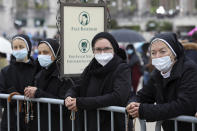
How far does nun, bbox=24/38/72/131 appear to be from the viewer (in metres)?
5.37

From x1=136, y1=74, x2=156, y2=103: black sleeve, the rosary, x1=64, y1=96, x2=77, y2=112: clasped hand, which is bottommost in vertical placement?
the rosary

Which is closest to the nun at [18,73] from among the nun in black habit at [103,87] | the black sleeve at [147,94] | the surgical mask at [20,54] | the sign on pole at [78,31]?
the surgical mask at [20,54]

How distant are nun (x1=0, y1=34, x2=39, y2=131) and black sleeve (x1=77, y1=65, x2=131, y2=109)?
4.94 feet

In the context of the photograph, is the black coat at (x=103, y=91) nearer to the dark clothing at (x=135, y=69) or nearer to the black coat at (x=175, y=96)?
the black coat at (x=175, y=96)

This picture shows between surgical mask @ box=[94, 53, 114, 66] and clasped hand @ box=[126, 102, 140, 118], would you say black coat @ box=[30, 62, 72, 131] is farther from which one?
clasped hand @ box=[126, 102, 140, 118]

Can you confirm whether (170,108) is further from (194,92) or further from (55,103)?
(55,103)

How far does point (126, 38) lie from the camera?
48.1 ft

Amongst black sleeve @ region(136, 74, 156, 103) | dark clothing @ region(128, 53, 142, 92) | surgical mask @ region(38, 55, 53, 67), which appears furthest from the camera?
dark clothing @ region(128, 53, 142, 92)

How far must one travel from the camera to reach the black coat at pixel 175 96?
408 centimetres

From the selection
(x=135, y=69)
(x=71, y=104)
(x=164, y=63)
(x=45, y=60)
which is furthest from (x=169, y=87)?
(x=135, y=69)

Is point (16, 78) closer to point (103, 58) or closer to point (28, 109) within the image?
point (28, 109)

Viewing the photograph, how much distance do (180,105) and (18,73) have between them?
2.74 m

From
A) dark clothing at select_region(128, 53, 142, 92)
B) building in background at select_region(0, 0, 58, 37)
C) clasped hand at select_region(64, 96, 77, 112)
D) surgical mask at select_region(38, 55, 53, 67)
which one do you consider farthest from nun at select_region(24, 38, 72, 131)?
building in background at select_region(0, 0, 58, 37)

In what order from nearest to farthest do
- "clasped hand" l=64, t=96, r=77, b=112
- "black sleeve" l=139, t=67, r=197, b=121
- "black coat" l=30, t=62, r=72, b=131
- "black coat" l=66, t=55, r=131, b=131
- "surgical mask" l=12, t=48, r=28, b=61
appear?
"black sleeve" l=139, t=67, r=197, b=121 < "black coat" l=66, t=55, r=131, b=131 < "clasped hand" l=64, t=96, r=77, b=112 < "black coat" l=30, t=62, r=72, b=131 < "surgical mask" l=12, t=48, r=28, b=61
